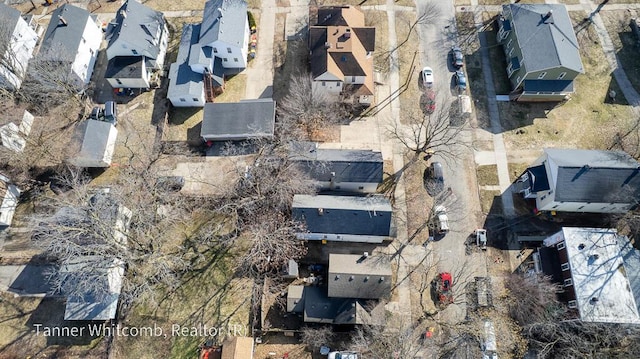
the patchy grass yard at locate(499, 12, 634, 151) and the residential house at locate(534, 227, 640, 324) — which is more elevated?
the patchy grass yard at locate(499, 12, 634, 151)

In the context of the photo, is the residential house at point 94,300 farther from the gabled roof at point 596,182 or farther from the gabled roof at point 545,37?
the gabled roof at point 545,37

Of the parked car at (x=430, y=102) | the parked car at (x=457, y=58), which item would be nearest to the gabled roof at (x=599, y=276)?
the parked car at (x=430, y=102)

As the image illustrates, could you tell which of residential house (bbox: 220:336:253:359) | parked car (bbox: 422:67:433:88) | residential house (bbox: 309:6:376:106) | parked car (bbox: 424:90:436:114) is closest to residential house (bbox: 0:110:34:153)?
residential house (bbox: 220:336:253:359)

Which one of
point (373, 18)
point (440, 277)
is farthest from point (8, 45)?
point (440, 277)

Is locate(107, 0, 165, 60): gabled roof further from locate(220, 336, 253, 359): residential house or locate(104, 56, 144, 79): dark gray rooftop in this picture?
locate(220, 336, 253, 359): residential house

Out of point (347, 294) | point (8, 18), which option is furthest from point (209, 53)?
point (347, 294)

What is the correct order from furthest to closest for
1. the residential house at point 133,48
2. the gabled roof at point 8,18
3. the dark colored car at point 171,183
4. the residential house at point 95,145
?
the gabled roof at point 8,18, the residential house at point 133,48, the dark colored car at point 171,183, the residential house at point 95,145

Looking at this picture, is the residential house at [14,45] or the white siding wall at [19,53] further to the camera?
the white siding wall at [19,53]

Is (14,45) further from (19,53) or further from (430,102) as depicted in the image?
(430,102)
